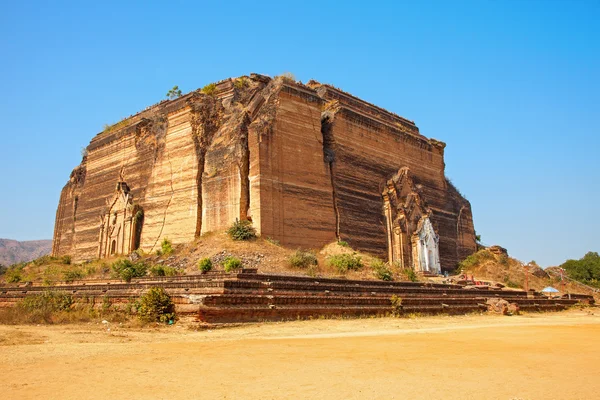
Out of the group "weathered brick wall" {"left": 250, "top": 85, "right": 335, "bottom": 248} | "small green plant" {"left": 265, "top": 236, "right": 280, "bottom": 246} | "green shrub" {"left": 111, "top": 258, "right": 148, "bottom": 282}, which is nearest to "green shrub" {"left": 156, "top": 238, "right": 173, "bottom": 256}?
"green shrub" {"left": 111, "top": 258, "right": 148, "bottom": 282}

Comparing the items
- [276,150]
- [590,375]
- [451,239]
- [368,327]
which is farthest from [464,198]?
[590,375]

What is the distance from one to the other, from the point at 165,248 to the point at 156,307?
14059mm

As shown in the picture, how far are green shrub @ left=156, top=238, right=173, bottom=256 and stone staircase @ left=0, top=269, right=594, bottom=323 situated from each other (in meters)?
7.75

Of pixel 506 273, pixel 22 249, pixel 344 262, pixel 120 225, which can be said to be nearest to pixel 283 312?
pixel 344 262

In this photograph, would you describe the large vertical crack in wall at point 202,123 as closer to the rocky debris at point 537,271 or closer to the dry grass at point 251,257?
the dry grass at point 251,257

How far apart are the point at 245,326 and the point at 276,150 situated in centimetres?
1349

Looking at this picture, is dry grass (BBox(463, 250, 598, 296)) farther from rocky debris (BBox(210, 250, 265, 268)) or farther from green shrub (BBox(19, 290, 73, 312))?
green shrub (BBox(19, 290, 73, 312))

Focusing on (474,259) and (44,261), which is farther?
(474,259)

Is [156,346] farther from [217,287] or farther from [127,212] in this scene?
[127,212]

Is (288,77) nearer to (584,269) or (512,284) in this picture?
(512,284)

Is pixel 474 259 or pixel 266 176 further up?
pixel 266 176

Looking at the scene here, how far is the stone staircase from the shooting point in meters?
12.6

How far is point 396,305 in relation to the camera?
17.5 meters

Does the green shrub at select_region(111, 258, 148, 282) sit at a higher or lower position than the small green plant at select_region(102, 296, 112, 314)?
higher
